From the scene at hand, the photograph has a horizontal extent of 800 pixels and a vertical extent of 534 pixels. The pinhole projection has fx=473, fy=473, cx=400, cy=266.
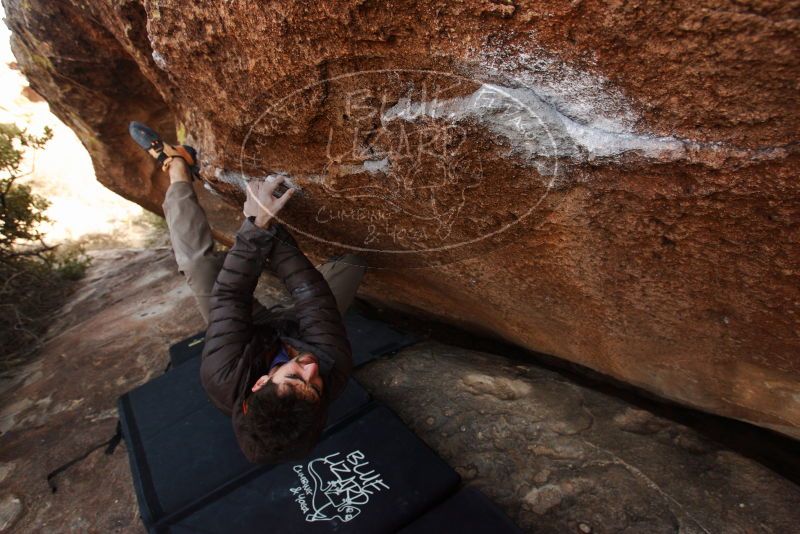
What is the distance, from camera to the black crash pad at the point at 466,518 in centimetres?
193

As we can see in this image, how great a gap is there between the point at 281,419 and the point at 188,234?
4.60ft

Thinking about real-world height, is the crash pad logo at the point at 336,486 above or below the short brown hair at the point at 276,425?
below

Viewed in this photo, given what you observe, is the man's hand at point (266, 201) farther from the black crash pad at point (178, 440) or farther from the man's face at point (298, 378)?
the black crash pad at point (178, 440)

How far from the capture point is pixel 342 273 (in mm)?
2883

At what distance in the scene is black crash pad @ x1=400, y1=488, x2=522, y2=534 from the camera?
1.93m

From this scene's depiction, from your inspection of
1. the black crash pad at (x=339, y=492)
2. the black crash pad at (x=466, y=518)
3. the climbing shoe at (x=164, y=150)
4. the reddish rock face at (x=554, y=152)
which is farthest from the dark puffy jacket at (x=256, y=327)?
the climbing shoe at (x=164, y=150)

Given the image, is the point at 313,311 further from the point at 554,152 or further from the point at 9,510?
the point at 9,510

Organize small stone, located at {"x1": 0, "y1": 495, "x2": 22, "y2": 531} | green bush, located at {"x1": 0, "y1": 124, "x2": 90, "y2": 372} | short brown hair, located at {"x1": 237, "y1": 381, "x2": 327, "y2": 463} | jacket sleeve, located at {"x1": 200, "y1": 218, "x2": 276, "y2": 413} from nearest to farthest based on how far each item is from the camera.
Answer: short brown hair, located at {"x1": 237, "y1": 381, "x2": 327, "y2": 463}
jacket sleeve, located at {"x1": 200, "y1": 218, "x2": 276, "y2": 413}
small stone, located at {"x1": 0, "y1": 495, "x2": 22, "y2": 531}
green bush, located at {"x1": 0, "y1": 124, "x2": 90, "y2": 372}

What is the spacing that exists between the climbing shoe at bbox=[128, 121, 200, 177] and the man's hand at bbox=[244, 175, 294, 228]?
0.71 metres

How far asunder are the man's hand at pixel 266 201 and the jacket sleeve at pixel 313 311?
108mm

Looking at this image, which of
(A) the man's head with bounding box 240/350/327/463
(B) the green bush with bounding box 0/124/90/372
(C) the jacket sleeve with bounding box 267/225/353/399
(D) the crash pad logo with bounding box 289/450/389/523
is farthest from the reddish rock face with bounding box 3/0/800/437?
(B) the green bush with bounding box 0/124/90/372

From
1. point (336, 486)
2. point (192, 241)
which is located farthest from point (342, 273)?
point (336, 486)

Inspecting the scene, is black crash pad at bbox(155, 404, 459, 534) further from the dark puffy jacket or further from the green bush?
the green bush

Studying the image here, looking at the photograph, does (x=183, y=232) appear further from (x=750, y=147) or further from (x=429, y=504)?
(x=750, y=147)
